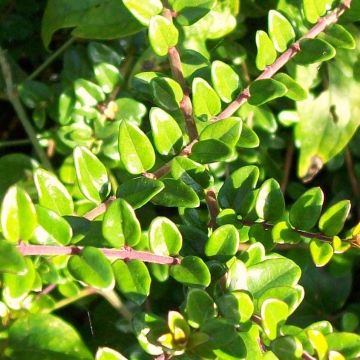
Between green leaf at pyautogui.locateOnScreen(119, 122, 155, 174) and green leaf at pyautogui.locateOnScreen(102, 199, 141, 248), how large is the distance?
0.30ft

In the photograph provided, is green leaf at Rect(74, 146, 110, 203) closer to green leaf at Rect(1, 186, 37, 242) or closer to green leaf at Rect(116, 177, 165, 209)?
green leaf at Rect(116, 177, 165, 209)

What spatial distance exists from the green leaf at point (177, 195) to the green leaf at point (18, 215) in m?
0.17

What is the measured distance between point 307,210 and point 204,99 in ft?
0.52

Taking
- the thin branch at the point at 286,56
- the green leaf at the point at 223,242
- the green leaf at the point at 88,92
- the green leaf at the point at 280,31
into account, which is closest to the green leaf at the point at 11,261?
the green leaf at the point at 223,242

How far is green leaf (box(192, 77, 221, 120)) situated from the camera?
0.78m

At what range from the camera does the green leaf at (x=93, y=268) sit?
1.98 ft

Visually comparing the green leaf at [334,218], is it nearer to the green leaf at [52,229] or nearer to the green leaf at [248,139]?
the green leaf at [248,139]

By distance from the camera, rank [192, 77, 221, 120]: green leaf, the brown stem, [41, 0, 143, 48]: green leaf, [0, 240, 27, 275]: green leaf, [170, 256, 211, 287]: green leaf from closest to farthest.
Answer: [0, 240, 27, 275]: green leaf
[170, 256, 211, 287]: green leaf
[192, 77, 221, 120]: green leaf
[41, 0, 143, 48]: green leaf
the brown stem

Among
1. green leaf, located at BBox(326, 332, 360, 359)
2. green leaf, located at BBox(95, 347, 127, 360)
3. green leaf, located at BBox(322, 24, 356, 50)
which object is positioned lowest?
green leaf, located at BBox(326, 332, 360, 359)

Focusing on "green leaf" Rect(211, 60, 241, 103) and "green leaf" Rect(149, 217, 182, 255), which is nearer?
"green leaf" Rect(149, 217, 182, 255)

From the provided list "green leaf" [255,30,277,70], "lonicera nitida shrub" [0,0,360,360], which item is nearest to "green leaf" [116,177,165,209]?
"lonicera nitida shrub" [0,0,360,360]

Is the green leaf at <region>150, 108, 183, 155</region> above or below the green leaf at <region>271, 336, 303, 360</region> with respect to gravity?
above

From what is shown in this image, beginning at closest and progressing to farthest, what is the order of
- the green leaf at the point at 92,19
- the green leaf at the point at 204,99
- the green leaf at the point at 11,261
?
the green leaf at the point at 11,261 → the green leaf at the point at 204,99 → the green leaf at the point at 92,19

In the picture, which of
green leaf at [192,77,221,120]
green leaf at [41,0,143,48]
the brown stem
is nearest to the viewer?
green leaf at [192,77,221,120]
